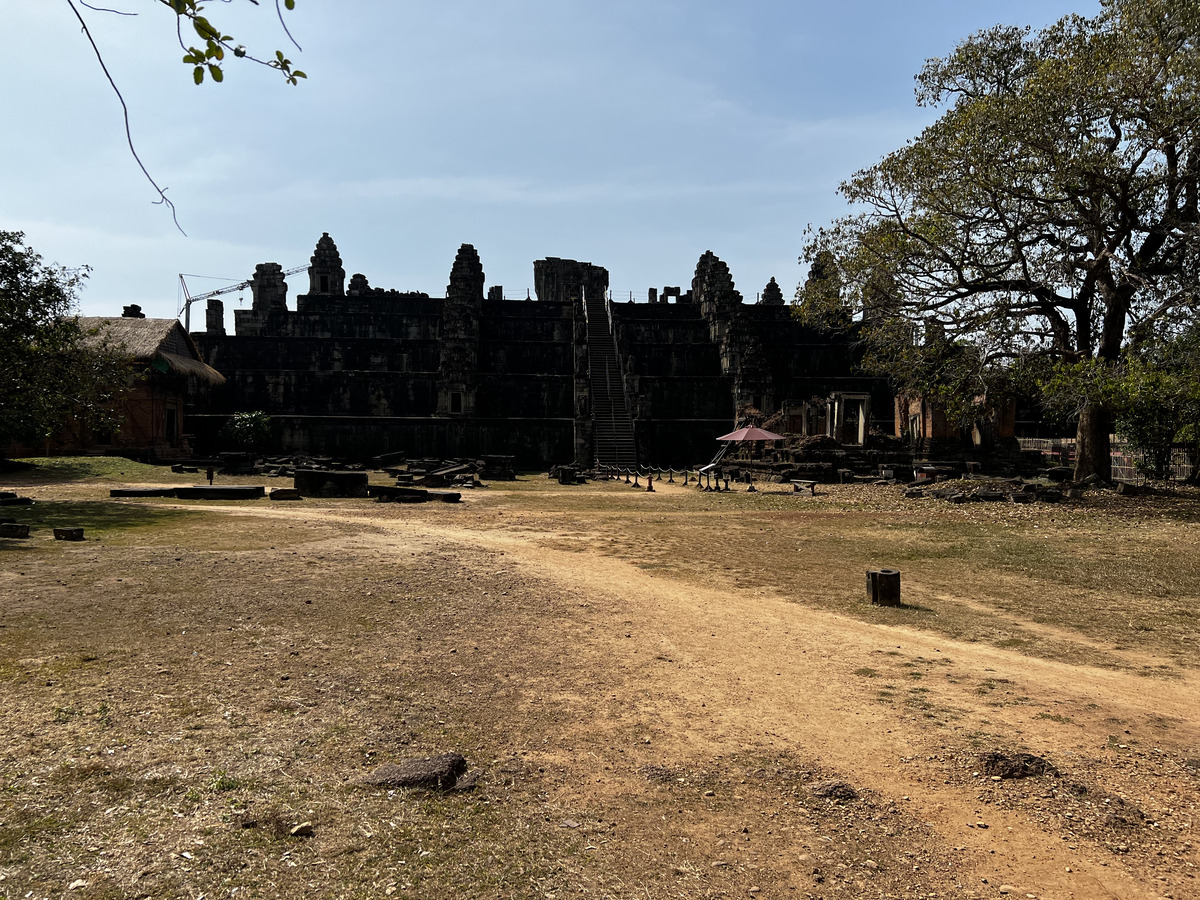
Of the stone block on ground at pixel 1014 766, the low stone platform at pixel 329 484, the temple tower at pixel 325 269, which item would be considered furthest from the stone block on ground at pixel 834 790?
the temple tower at pixel 325 269

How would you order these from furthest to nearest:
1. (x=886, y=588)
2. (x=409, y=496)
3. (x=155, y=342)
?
(x=155, y=342) → (x=409, y=496) → (x=886, y=588)

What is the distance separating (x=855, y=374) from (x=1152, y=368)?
22.6 meters

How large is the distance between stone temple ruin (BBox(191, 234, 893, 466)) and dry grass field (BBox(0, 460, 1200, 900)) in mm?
22047

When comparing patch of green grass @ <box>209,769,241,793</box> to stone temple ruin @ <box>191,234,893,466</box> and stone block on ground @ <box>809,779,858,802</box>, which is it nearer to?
stone block on ground @ <box>809,779,858,802</box>

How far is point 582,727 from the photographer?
4.09 metres

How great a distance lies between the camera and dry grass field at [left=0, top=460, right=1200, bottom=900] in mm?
2812

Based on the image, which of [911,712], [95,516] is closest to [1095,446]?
[911,712]

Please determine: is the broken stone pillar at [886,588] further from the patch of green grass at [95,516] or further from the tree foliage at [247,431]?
the tree foliage at [247,431]

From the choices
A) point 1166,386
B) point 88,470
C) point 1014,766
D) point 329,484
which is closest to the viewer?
point 1014,766

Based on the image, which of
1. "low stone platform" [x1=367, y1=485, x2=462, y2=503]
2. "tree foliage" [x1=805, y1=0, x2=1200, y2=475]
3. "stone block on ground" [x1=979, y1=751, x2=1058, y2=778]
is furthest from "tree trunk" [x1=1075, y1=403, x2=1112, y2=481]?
"stone block on ground" [x1=979, y1=751, x2=1058, y2=778]

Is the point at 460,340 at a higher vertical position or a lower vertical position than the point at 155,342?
higher

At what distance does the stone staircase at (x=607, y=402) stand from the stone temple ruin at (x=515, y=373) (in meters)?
0.08

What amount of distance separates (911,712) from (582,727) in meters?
2.00

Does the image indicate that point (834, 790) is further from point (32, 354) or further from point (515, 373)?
point (515, 373)
